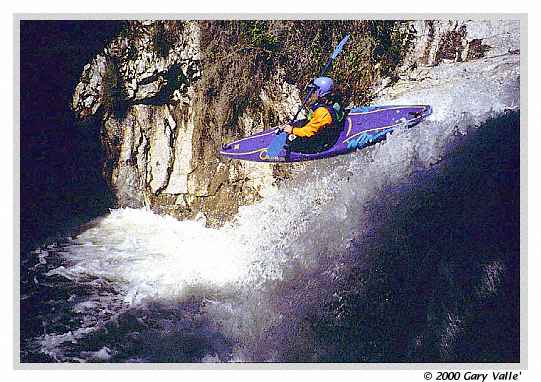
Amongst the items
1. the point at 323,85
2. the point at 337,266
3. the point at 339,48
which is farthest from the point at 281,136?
the point at 337,266

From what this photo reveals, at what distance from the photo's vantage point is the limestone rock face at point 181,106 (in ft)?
11.7

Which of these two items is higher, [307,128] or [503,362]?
[307,128]

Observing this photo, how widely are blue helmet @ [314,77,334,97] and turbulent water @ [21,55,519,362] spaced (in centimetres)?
31

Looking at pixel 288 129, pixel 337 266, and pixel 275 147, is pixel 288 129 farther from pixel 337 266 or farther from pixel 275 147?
pixel 337 266

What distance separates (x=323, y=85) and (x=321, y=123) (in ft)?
0.67

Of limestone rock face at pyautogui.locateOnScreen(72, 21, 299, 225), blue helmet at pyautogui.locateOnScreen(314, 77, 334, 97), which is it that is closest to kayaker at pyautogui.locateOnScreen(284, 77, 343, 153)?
blue helmet at pyautogui.locateOnScreen(314, 77, 334, 97)

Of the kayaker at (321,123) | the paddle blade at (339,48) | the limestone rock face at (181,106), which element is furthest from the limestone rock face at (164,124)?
the paddle blade at (339,48)

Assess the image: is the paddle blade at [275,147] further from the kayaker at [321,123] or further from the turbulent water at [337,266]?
the turbulent water at [337,266]

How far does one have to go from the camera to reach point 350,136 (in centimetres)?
355

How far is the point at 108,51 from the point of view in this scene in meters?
3.58

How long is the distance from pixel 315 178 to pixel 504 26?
1.30 metres

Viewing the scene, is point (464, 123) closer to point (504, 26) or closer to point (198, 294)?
point (504, 26)

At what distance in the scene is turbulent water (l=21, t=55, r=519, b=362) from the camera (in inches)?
140

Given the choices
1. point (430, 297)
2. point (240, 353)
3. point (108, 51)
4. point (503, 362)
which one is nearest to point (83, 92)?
point (108, 51)
